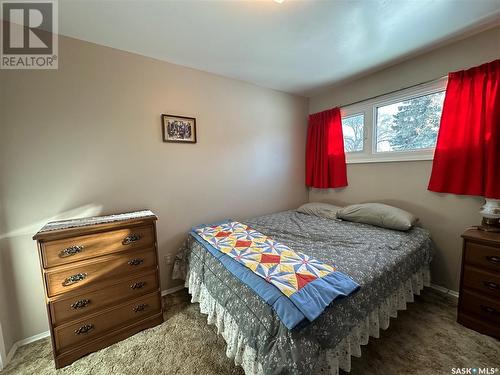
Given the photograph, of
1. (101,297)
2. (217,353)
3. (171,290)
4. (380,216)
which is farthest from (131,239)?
(380,216)

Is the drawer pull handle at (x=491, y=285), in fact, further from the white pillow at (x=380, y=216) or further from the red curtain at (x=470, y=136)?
the red curtain at (x=470, y=136)

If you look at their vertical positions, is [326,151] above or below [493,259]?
above

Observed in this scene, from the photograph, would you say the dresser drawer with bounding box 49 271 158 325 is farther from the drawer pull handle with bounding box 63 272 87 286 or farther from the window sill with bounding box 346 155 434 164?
the window sill with bounding box 346 155 434 164

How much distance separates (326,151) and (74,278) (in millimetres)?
3178

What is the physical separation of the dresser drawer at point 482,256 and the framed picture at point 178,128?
2737mm

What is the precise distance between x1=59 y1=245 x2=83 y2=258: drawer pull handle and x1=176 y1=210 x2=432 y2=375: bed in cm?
87

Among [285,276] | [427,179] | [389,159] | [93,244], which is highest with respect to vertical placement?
[389,159]

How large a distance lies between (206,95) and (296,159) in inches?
68.6

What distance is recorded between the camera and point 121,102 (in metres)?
1.90

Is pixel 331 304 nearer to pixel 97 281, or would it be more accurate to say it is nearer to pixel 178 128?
pixel 97 281

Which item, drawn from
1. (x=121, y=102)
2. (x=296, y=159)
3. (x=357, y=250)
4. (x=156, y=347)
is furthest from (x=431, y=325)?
(x=121, y=102)

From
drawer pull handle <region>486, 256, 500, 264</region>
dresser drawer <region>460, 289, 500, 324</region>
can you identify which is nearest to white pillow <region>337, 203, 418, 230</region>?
drawer pull handle <region>486, 256, 500, 264</region>

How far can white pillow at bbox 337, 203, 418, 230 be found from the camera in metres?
2.01

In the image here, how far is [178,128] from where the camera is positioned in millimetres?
2209
